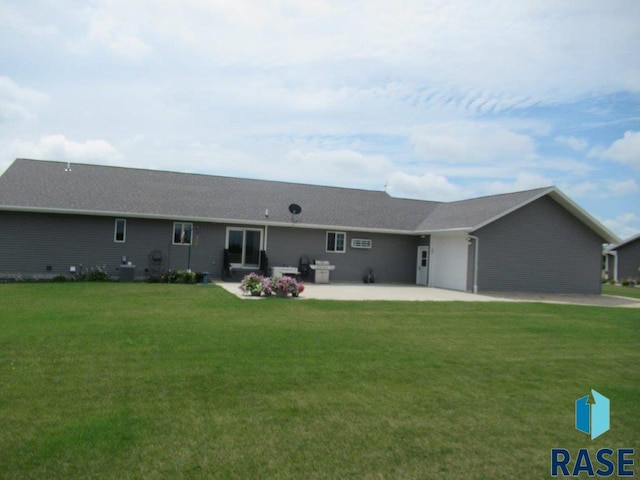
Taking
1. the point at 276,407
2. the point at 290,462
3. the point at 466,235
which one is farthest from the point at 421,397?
the point at 466,235

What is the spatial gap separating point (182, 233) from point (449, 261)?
11106mm

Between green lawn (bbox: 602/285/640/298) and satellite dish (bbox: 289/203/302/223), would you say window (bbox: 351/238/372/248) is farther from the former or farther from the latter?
green lawn (bbox: 602/285/640/298)

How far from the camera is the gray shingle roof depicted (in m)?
19.9

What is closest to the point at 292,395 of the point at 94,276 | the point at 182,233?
the point at 94,276

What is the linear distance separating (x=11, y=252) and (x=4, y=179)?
327 cm

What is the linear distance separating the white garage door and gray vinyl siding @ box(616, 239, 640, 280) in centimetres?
1971

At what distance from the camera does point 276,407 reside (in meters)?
5.47

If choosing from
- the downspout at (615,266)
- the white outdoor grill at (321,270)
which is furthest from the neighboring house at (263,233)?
the downspout at (615,266)

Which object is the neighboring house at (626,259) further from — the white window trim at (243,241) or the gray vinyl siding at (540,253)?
the white window trim at (243,241)

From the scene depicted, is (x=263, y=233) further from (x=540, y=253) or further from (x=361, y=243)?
(x=540, y=253)

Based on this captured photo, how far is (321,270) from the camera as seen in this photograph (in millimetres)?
21703

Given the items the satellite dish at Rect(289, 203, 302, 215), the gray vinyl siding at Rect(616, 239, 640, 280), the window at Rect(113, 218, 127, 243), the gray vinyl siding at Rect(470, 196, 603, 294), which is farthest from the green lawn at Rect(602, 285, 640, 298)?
the window at Rect(113, 218, 127, 243)

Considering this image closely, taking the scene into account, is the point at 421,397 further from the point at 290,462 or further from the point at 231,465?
the point at 231,465

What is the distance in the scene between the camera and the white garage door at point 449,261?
68.9 feet
